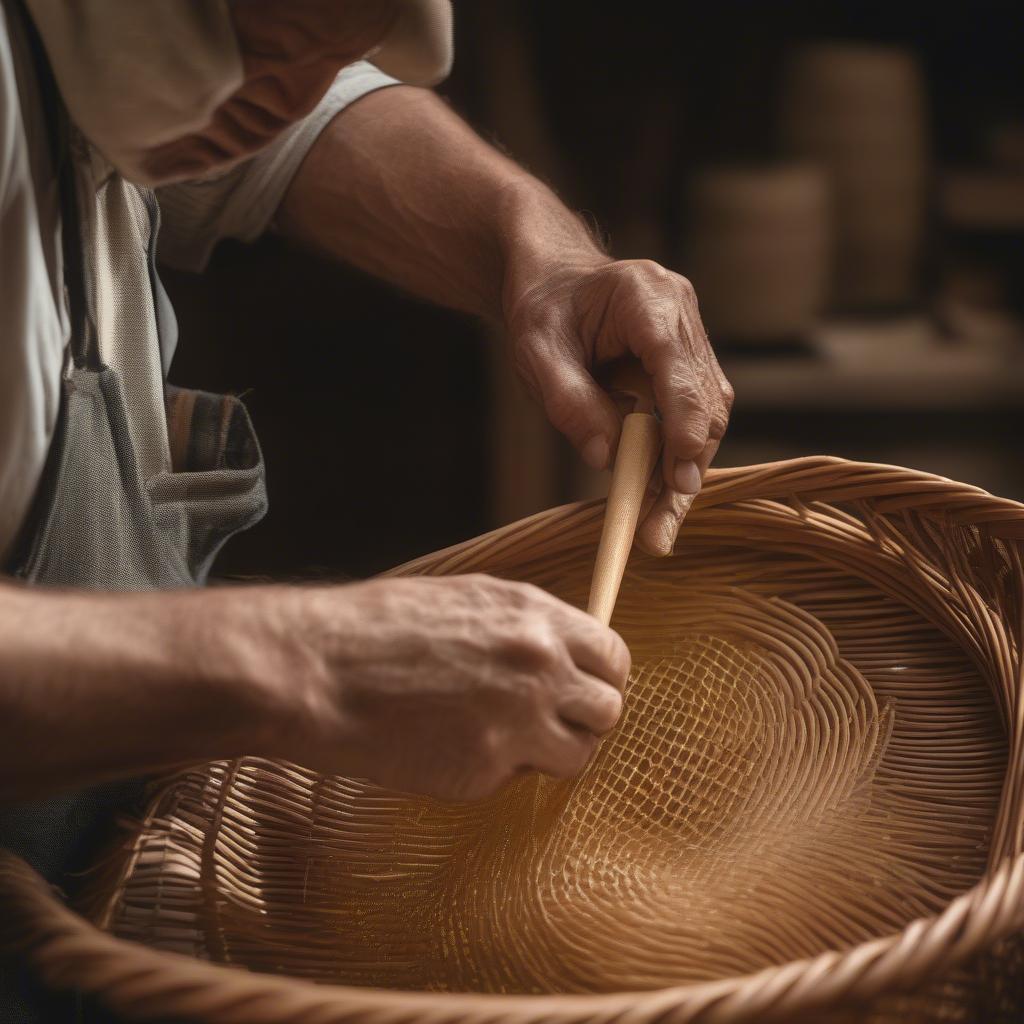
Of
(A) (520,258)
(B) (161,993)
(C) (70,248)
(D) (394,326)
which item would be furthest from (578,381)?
(D) (394,326)

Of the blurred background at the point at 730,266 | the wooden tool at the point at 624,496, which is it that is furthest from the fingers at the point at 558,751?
the blurred background at the point at 730,266

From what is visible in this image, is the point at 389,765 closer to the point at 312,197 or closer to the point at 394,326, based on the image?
the point at 312,197

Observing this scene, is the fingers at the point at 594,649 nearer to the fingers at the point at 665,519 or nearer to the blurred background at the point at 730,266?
the fingers at the point at 665,519

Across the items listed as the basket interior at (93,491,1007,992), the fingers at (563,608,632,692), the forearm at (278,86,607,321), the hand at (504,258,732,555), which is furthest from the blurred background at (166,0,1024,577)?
the fingers at (563,608,632,692)

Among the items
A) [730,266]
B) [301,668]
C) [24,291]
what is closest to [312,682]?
[301,668]

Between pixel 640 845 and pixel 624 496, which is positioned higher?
pixel 624 496

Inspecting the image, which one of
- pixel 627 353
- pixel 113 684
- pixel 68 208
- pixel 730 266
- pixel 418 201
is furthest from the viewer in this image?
pixel 730 266

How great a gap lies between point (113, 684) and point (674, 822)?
0.96 feet

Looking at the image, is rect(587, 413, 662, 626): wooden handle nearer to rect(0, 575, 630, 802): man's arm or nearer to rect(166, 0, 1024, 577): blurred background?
rect(0, 575, 630, 802): man's arm

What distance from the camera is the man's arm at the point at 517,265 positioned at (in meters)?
0.60

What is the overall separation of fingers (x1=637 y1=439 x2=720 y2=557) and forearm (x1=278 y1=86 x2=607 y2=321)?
0.59 feet

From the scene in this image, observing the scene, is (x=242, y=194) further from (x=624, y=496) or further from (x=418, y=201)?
Answer: (x=624, y=496)

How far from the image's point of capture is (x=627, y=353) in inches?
25.3

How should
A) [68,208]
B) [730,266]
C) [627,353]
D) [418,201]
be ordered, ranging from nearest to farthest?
[68,208] < [627,353] < [418,201] < [730,266]
